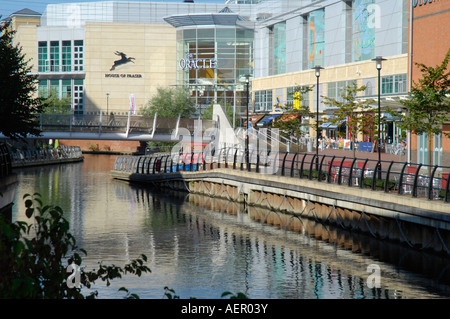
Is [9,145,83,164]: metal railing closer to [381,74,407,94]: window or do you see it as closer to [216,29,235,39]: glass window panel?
[216,29,235,39]: glass window panel

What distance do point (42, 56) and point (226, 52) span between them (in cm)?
3551

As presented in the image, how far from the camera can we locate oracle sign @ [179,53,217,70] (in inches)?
4117

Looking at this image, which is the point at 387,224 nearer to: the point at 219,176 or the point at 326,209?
the point at 326,209

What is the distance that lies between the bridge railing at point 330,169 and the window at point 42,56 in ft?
212

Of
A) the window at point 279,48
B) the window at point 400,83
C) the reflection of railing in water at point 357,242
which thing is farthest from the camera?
the window at point 279,48

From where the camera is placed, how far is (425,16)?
120 feet

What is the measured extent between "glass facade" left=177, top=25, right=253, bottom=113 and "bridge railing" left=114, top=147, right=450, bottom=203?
152 ft

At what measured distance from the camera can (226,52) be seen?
344 ft

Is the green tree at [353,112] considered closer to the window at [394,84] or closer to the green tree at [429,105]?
the window at [394,84]

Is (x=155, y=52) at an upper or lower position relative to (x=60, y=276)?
upper

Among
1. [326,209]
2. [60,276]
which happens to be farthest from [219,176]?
[60,276]

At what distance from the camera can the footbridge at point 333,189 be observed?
2273 cm

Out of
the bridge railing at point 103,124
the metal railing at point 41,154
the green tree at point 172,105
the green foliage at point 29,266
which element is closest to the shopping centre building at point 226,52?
the green tree at point 172,105
